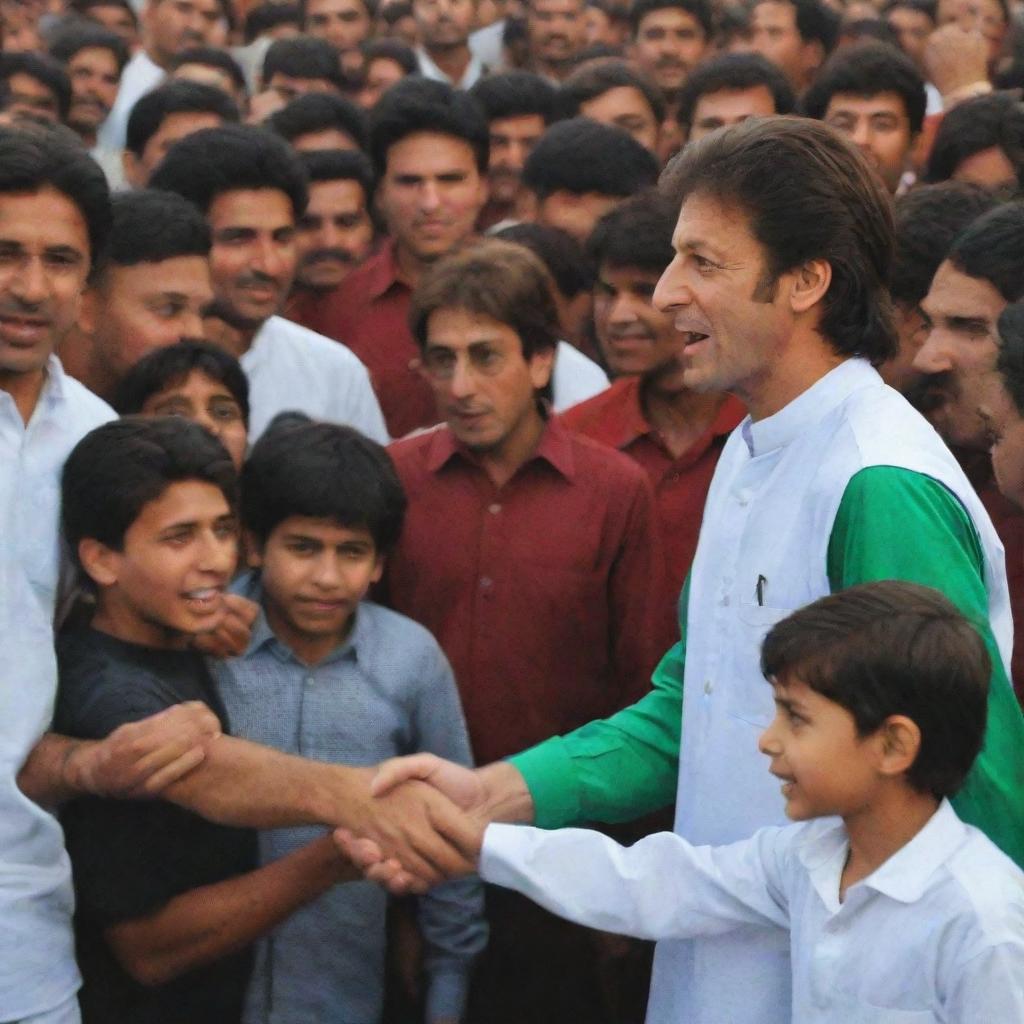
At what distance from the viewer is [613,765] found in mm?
3098

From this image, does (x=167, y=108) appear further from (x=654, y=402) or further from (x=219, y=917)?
(x=219, y=917)

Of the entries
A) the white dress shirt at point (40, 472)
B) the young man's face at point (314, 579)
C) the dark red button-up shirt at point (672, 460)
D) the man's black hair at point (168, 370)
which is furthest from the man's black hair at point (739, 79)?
the white dress shirt at point (40, 472)

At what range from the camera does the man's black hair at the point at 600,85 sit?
7.64m

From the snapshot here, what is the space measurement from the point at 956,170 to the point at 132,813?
409 centimetres

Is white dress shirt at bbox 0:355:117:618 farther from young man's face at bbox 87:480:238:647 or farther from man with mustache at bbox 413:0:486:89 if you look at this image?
man with mustache at bbox 413:0:486:89

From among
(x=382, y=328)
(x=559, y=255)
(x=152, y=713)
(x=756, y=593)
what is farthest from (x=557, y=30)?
(x=756, y=593)

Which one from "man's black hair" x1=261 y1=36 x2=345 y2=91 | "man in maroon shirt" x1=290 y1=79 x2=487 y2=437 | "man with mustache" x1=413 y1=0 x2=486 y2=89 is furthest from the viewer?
"man with mustache" x1=413 y1=0 x2=486 y2=89

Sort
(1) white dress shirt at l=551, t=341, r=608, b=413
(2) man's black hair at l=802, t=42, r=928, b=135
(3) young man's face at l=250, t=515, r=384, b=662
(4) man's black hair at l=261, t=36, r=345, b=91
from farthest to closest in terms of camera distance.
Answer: (4) man's black hair at l=261, t=36, r=345, b=91, (2) man's black hair at l=802, t=42, r=928, b=135, (1) white dress shirt at l=551, t=341, r=608, b=413, (3) young man's face at l=250, t=515, r=384, b=662

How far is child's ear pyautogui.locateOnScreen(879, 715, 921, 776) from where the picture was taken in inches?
98.0

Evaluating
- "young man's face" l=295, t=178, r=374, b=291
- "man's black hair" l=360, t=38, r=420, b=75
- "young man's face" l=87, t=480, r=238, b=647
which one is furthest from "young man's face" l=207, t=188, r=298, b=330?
"man's black hair" l=360, t=38, r=420, b=75

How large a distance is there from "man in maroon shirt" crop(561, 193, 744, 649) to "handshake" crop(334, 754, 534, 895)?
4.20 feet

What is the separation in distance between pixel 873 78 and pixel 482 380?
3247mm

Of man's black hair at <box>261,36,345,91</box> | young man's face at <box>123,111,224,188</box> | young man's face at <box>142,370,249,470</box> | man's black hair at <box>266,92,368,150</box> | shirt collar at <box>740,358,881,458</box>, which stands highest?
man's black hair at <box>261,36,345,91</box>

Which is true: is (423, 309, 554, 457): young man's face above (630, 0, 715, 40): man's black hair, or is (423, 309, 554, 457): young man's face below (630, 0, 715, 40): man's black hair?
below
